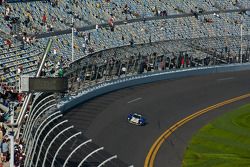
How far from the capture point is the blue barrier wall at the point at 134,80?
40906 millimetres

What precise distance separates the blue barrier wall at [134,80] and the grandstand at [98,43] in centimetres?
39

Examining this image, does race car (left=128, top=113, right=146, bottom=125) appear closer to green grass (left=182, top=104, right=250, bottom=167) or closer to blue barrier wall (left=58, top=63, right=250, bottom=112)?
Answer: green grass (left=182, top=104, right=250, bottom=167)

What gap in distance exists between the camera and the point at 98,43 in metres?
62.8

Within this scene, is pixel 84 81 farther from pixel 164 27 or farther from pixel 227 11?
pixel 227 11

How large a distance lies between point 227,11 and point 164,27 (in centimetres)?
1575

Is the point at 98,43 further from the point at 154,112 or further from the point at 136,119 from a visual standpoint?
the point at 136,119

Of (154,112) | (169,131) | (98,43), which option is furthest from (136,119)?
(98,43)

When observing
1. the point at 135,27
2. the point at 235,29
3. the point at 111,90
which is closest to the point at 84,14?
the point at 135,27

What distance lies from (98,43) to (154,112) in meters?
21.9

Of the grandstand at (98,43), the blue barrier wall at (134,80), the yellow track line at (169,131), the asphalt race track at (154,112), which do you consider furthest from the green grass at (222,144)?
the blue barrier wall at (134,80)

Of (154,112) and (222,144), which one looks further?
(154,112)

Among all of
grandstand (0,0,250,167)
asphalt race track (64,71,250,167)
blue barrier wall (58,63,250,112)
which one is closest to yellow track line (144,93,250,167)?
asphalt race track (64,71,250,167)

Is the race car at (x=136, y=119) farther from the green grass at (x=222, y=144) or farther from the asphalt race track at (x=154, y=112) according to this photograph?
the green grass at (x=222, y=144)

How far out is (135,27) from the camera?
230 ft
